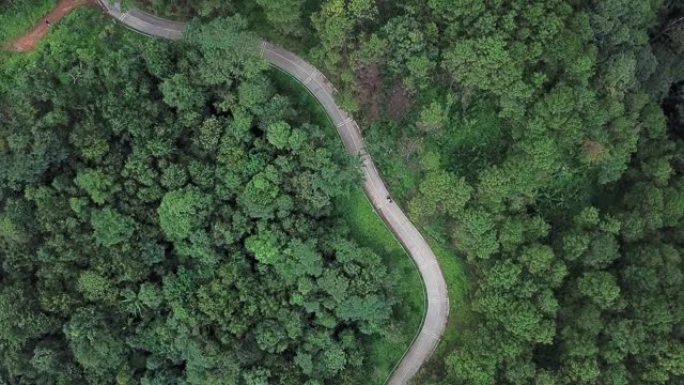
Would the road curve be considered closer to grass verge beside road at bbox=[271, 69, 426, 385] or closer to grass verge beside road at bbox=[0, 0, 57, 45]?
grass verge beside road at bbox=[271, 69, 426, 385]

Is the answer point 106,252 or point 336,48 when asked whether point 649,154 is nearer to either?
point 336,48

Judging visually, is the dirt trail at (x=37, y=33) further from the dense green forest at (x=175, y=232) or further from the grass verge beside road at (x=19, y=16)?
the dense green forest at (x=175, y=232)

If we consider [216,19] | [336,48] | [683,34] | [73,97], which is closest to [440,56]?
[336,48]

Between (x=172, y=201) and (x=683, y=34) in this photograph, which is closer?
(x=172, y=201)

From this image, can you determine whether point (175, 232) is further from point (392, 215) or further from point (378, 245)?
point (392, 215)

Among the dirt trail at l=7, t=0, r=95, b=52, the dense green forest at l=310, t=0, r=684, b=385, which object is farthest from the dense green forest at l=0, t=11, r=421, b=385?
the dense green forest at l=310, t=0, r=684, b=385
